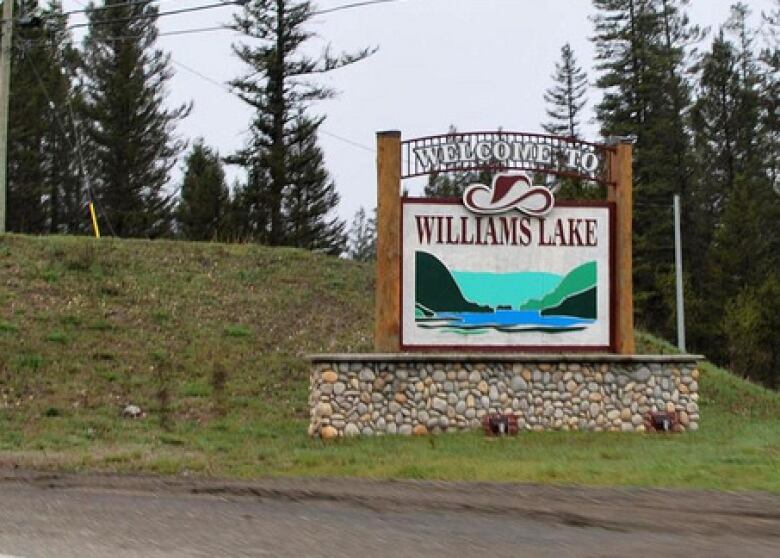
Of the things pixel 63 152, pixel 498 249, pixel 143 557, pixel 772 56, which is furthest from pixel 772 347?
pixel 143 557

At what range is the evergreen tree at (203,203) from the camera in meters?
53.2

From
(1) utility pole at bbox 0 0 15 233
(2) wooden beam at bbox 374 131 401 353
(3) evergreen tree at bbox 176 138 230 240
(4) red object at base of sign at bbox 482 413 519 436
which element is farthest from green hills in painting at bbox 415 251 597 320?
(3) evergreen tree at bbox 176 138 230 240

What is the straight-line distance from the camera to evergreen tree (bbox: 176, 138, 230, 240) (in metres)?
53.2

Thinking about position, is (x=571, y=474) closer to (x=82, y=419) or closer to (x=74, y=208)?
(x=82, y=419)

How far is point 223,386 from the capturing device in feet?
68.7

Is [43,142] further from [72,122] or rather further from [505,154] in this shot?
[505,154]

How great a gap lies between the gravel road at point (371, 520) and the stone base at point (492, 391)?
5.38 metres

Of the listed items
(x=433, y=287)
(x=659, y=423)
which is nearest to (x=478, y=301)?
(x=433, y=287)

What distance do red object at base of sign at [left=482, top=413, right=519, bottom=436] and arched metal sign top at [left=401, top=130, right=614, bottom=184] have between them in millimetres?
4384

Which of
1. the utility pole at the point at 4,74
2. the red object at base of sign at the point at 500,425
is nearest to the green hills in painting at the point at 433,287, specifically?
the red object at base of sign at the point at 500,425

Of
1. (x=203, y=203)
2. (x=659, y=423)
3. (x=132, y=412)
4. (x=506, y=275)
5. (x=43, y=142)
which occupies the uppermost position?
(x=43, y=142)

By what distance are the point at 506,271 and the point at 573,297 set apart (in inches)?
52.1

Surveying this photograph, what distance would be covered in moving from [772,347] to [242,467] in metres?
39.8

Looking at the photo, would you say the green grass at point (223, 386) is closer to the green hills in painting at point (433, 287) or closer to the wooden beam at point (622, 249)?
the wooden beam at point (622, 249)
